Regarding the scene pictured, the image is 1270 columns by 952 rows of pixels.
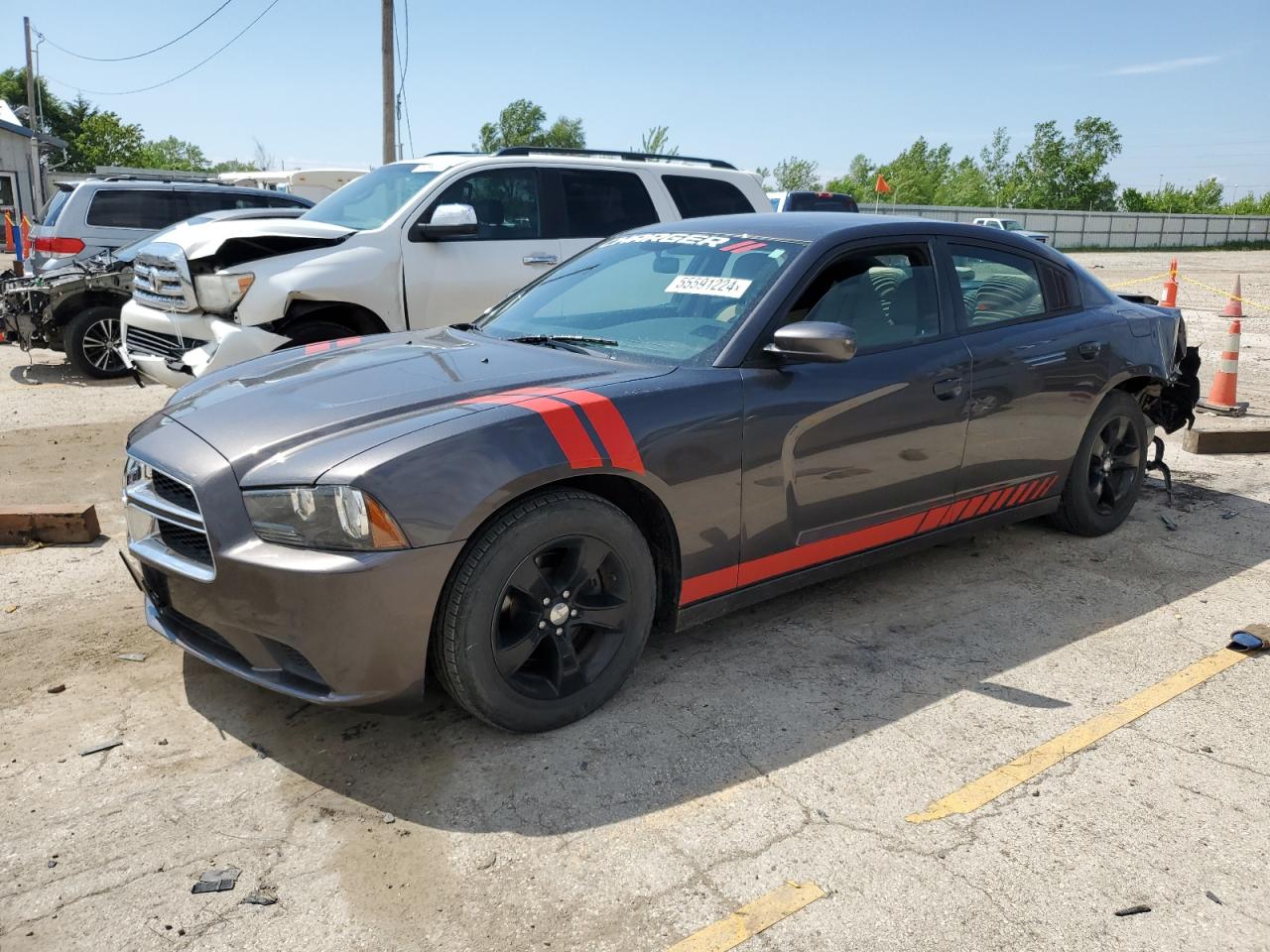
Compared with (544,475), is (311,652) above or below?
below

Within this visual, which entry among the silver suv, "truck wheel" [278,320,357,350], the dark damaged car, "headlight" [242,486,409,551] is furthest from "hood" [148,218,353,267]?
the silver suv

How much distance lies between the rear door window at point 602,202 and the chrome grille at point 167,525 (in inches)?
190

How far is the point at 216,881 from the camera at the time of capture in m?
2.56

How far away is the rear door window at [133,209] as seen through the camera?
1148cm

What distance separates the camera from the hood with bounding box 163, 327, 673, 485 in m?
2.99

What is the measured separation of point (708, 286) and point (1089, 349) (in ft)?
6.96

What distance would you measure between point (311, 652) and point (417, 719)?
0.63 m

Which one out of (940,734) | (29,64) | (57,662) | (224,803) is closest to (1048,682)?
(940,734)

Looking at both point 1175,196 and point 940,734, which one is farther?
point 1175,196

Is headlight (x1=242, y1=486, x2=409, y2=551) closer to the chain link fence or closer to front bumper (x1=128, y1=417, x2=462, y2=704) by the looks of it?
front bumper (x1=128, y1=417, x2=462, y2=704)

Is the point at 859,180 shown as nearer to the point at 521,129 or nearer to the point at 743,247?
the point at 521,129

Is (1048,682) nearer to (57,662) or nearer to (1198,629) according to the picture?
(1198,629)

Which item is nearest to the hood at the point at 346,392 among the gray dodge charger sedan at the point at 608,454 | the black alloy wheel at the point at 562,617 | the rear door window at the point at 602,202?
the gray dodge charger sedan at the point at 608,454

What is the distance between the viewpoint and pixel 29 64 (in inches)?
1756
